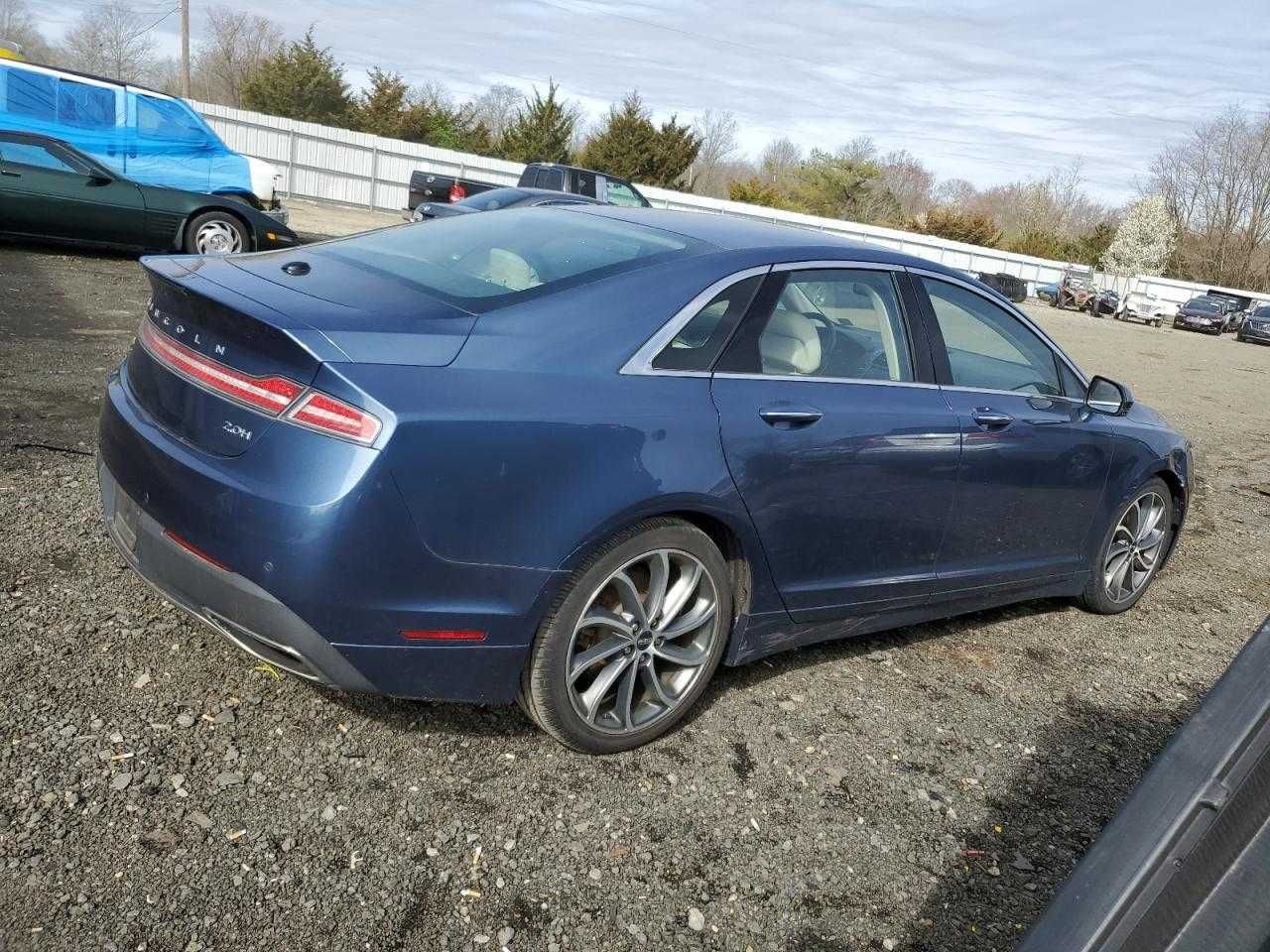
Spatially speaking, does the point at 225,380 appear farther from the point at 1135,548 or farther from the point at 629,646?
the point at 1135,548

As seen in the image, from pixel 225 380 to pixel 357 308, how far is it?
384 millimetres

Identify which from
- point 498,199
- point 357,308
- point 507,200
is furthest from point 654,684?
point 498,199

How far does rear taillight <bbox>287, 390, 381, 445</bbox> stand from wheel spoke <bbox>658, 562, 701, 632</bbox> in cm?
109

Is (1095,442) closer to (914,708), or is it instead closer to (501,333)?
(914,708)

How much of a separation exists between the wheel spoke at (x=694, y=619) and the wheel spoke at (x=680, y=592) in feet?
0.11

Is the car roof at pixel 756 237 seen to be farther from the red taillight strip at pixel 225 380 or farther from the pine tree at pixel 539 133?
the pine tree at pixel 539 133

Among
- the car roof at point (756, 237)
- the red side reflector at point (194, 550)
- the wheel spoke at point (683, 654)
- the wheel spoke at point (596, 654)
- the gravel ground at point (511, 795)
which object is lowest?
the gravel ground at point (511, 795)

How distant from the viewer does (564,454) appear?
2.79 meters

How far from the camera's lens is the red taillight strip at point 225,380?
8.64 ft

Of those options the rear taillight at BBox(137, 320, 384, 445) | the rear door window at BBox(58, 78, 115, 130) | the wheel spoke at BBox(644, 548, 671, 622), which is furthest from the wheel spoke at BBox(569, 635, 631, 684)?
the rear door window at BBox(58, 78, 115, 130)

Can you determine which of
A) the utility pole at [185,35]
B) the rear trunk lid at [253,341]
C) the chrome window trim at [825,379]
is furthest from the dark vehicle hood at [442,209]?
the utility pole at [185,35]

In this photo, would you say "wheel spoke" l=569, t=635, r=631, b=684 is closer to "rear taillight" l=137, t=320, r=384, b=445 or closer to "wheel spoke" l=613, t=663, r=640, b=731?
"wheel spoke" l=613, t=663, r=640, b=731

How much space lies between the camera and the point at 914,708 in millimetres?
3854

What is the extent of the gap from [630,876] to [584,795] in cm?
36
